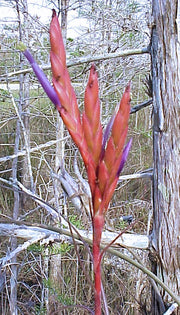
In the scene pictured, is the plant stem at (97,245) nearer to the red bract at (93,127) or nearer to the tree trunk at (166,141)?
the red bract at (93,127)

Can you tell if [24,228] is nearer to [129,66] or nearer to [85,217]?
[85,217]

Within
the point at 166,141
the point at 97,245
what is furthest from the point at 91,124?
the point at 166,141

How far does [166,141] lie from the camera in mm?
930

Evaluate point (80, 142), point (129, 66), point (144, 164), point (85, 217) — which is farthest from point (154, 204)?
point (144, 164)

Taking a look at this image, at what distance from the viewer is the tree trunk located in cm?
90

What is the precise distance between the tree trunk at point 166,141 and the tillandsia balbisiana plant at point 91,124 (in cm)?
63

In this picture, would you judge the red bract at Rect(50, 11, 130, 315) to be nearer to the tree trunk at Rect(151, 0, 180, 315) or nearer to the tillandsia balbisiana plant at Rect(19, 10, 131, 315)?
the tillandsia balbisiana plant at Rect(19, 10, 131, 315)

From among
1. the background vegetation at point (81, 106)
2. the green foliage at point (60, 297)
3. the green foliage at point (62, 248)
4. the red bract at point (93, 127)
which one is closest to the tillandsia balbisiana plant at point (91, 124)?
the red bract at point (93, 127)

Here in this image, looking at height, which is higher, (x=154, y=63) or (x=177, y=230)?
(x=154, y=63)

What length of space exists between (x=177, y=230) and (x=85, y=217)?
26 cm

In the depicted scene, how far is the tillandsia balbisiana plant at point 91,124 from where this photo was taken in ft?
0.93

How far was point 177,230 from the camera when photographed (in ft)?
3.11

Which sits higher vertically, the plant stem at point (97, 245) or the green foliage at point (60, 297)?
the plant stem at point (97, 245)

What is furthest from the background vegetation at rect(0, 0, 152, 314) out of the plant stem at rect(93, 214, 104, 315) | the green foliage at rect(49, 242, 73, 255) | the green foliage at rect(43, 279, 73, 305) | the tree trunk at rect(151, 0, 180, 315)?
the plant stem at rect(93, 214, 104, 315)
